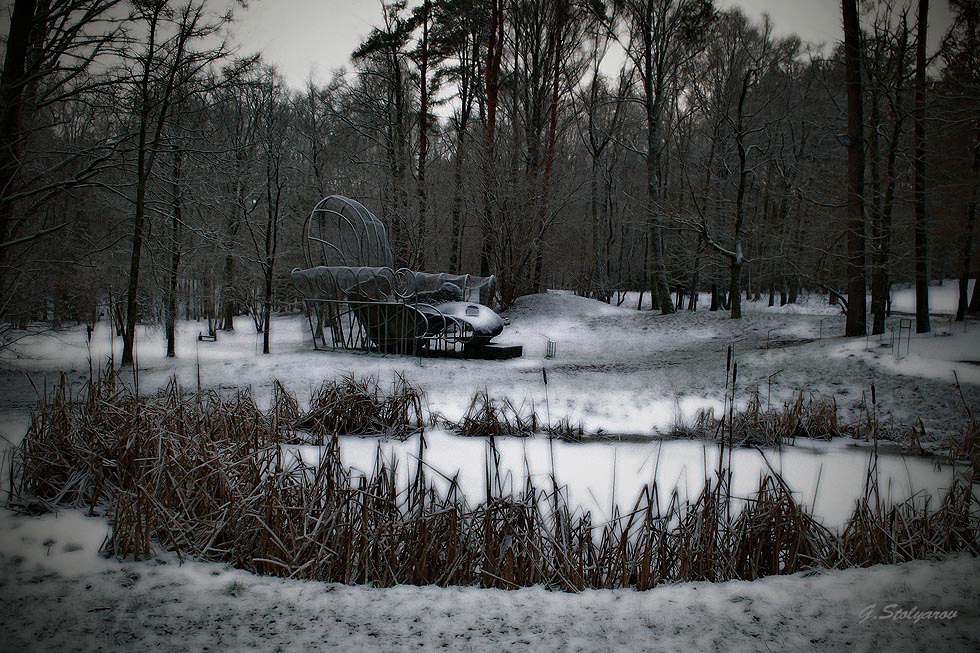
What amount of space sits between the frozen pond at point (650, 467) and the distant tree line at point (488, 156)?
3.59 meters

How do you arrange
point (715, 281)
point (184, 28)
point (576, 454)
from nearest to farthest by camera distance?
point (576, 454), point (184, 28), point (715, 281)

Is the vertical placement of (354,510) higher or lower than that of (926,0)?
lower

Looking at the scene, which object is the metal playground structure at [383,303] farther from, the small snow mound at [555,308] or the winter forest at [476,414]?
the small snow mound at [555,308]

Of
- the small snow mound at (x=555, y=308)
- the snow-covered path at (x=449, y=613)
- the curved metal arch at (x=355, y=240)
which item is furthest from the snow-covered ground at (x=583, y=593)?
the small snow mound at (x=555, y=308)

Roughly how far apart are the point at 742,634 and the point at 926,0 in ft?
35.8

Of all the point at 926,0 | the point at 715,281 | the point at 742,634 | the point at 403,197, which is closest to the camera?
the point at 742,634

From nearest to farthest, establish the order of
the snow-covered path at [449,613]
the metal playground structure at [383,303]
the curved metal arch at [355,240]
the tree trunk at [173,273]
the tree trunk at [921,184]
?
the snow-covered path at [449,613] < the tree trunk at [921,184] < the metal playground structure at [383,303] < the tree trunk at [173,273] < the curved metal arch at [355,240]

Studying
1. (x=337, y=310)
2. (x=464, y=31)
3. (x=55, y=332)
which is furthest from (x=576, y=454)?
(x=464, y=31)

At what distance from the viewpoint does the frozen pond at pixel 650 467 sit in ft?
9.60

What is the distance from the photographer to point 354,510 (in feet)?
7.15

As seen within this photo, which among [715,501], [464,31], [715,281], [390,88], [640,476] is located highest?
[464,31]

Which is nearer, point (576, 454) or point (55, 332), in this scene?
point (576, 454)

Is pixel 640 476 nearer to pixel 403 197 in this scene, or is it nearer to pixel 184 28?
pixel 184 28

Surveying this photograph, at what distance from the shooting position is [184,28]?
7.27 m
